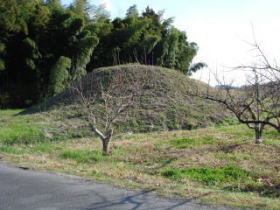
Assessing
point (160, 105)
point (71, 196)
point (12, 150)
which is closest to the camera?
point (71, 196)

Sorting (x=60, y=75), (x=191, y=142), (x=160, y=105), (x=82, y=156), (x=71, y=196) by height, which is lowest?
(x=71, y=196)

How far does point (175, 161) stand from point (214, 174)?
137 centimetres

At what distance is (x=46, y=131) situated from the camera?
39.8 feet

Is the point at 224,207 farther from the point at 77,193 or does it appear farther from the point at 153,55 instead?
the point at 153,55

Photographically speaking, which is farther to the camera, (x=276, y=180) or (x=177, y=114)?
(x=177, y=114)

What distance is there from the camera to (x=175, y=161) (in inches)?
313

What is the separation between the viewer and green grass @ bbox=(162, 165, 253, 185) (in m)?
6.44

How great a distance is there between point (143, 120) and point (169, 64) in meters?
11.5

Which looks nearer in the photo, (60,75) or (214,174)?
(214,174)

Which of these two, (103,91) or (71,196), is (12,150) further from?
(71,196)

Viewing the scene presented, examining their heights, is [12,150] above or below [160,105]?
below

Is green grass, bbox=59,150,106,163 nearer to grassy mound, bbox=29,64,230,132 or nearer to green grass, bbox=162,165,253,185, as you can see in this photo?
green grass, bbox=162,165,253,185

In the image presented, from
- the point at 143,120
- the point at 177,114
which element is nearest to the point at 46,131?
the point at 143,120

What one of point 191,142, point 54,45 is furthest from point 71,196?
point 54,45
